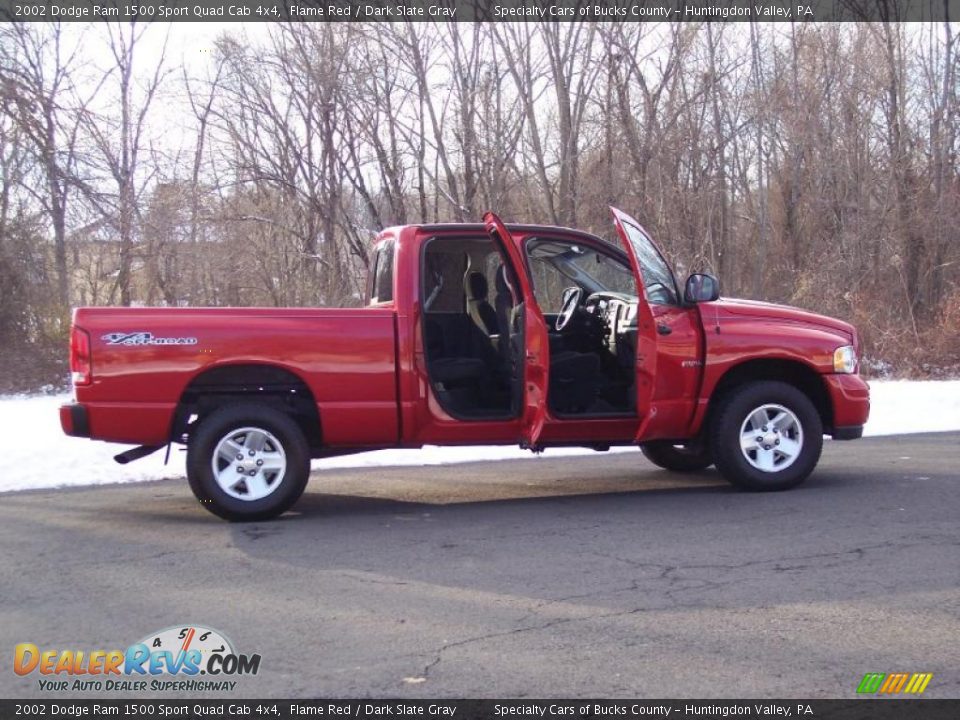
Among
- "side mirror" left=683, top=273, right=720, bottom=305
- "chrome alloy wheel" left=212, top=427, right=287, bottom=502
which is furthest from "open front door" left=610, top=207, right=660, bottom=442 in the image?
"chrome alloy wheel" left=212, top=427, right=287, bottom=502

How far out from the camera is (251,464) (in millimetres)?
7578

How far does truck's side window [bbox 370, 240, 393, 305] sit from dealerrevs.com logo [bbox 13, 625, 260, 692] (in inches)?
151

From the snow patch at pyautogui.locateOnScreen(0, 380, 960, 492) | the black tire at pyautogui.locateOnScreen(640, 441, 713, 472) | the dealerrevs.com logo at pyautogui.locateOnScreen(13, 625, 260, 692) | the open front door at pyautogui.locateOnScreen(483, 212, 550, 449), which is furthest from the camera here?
the snow patch at pyautogui.locateOnScreen(0, 380, 960, 492)

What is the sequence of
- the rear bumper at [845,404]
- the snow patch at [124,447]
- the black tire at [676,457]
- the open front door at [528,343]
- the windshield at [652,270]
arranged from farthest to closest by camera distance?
the snow patch at [124,447]
the black tire at [676,457]
the rear bumper at [845,404]
the windshield at [652,270]
the open front door at [528,343]

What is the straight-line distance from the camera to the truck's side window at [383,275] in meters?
8.44

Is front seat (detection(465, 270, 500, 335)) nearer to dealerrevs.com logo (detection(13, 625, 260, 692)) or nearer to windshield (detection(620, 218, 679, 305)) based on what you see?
windshield (detection(620, 218, 679, 305))

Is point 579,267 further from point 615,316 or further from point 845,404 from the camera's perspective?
point 845,404

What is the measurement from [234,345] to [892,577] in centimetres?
454

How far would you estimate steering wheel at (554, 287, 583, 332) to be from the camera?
8773 millimetres

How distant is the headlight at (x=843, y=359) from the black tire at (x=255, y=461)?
163 inches

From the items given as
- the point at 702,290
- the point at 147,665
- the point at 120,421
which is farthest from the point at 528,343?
the point at 147,665

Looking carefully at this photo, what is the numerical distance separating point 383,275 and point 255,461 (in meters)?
1.98

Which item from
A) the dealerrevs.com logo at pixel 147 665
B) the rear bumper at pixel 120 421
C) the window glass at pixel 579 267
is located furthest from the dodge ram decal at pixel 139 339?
the dealerrevs.com logo at pixel 147 665
